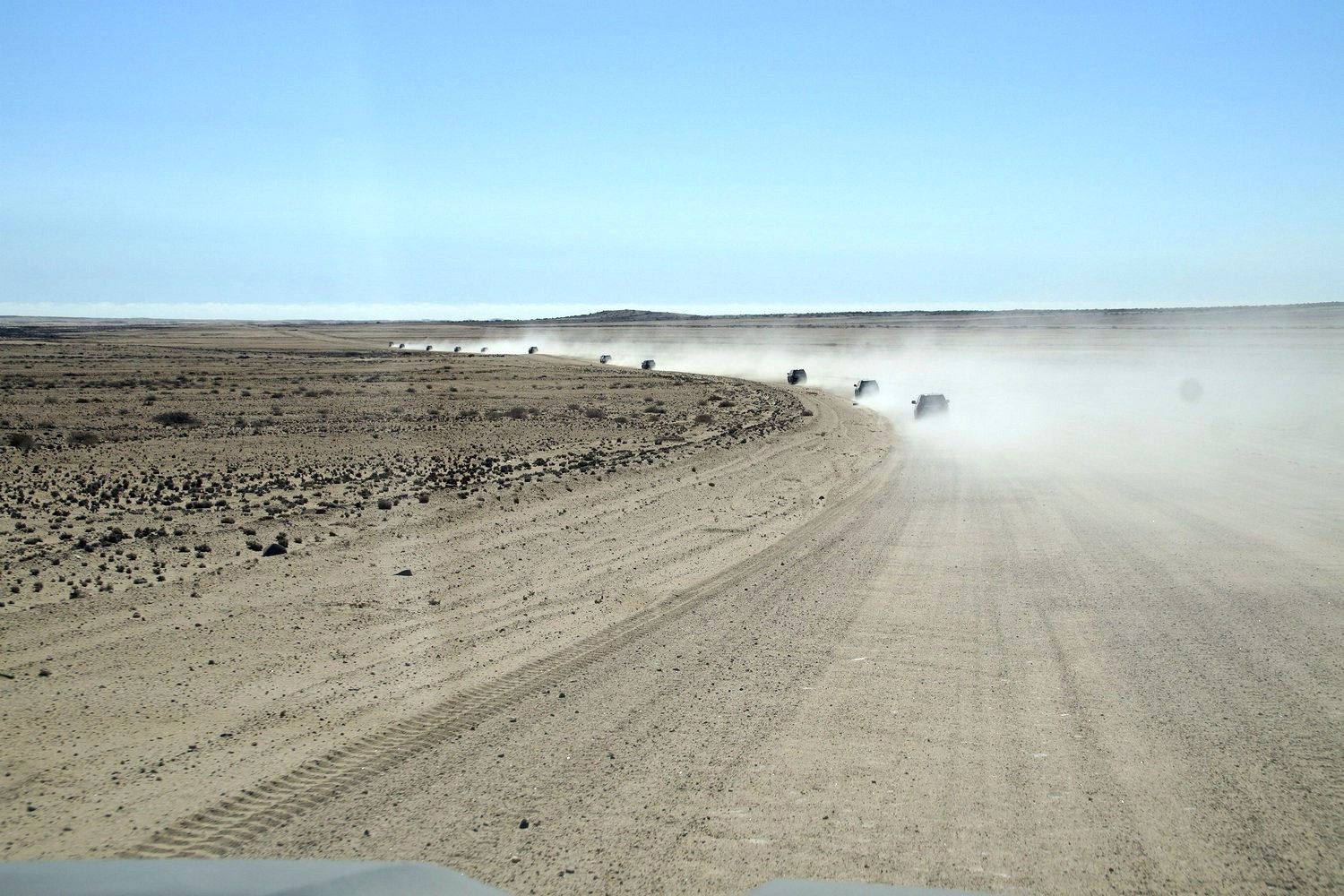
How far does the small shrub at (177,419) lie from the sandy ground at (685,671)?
348 inches

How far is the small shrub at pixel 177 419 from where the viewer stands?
31.6 meters

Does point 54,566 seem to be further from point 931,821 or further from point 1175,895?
point 1175,895

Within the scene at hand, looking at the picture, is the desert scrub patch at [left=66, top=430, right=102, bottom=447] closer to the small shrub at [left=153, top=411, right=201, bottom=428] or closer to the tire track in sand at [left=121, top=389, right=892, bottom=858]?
the small shrub at [left=153, top=411, right=201, bottom=428]

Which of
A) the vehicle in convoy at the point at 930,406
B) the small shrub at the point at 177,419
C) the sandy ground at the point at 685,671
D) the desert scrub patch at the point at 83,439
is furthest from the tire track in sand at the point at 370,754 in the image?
the vehicle in convoy at the point at 930,406

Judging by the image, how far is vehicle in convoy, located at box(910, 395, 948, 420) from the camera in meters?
40.6

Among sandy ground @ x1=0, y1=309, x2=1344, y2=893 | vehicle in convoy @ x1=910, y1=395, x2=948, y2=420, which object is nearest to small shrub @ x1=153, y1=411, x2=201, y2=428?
sandy ground @ x1=0, y1=309, x2=1344, y2=893

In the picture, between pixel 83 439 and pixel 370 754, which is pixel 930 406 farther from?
pixel 370 754

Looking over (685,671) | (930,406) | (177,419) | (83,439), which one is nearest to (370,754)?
(685,671)

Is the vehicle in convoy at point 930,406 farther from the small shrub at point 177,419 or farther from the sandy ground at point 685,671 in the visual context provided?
the small shrub at point 177,419

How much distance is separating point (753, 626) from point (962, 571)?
3902 millimetres

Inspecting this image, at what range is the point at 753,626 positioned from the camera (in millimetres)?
9656

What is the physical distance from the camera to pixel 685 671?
26.9 ft

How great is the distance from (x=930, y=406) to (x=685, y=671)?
34.6 m

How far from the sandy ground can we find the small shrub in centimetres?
885
